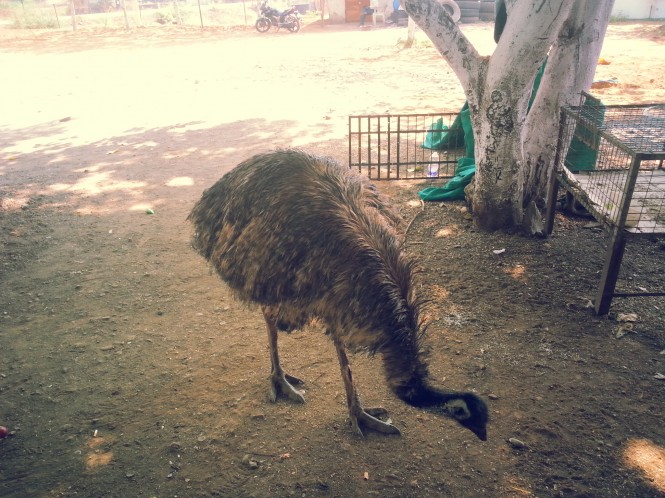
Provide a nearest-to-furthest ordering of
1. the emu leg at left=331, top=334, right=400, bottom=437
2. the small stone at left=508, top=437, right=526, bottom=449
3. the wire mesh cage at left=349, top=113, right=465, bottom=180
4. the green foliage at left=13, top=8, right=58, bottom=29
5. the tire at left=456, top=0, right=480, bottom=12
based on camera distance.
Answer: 1. the small stone at left=508, top=437, right=526, bottom=449
2. the emu leg at left=331, top=334, right=400, bottom=437
3. the wire mesh cage at left=349, top=113, right=465, bottom=180
4. the tire at left=456, top=0, right=480, bottom=12
5. the green foliage at left=13, top=8, right=58, bottom=29

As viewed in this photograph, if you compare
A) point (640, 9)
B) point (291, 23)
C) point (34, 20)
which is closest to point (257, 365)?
point (291, 23)

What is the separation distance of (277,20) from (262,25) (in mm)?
747

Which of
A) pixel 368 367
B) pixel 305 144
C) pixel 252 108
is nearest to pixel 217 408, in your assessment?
pixel 368 367

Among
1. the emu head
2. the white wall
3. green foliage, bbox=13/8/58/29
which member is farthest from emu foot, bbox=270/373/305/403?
green foliage, bbox=13/8/58/29

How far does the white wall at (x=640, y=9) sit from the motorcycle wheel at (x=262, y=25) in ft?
49.9

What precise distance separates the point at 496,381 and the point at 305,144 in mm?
5975

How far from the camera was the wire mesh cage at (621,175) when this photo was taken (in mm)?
→ 4039

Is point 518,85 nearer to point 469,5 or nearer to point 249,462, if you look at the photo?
point 249,462

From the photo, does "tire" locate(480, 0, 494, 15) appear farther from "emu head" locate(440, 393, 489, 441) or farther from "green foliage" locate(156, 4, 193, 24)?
"emu head" locate(440, 393, 489, 441)

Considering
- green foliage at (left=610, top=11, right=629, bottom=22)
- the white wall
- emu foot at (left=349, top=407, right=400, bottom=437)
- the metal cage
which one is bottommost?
emu foot at (left=349, top=407, right=400, bottom=437)

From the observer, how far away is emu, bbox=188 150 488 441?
294cm

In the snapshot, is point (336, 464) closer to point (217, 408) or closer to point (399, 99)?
point (217, 408)

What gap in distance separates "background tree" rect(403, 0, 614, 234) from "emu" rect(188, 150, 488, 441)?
2295mm

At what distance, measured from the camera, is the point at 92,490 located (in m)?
3.11
